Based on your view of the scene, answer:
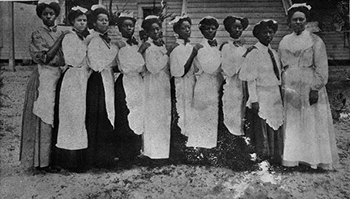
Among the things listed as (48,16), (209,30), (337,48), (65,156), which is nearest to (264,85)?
(209,30)

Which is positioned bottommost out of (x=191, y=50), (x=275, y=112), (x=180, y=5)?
(x=275, y=112)

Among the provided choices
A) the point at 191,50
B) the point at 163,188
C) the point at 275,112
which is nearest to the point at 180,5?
the point at 191,50

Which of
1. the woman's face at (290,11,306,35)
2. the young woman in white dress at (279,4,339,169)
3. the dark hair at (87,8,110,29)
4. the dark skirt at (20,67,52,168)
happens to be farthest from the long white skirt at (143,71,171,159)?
the woman's face at (290,11,306,35)

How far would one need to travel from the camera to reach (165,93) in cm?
307

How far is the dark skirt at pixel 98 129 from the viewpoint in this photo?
2971 mm

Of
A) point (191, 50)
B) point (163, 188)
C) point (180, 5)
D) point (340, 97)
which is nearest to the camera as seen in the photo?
point (163, 188)

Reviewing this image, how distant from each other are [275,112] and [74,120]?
1.93 m

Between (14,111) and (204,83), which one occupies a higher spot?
(204,83)

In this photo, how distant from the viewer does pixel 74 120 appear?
9.57ft

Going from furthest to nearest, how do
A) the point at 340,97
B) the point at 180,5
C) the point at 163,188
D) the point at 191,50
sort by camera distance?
the point at 180,5 < the point at 340,97 < the point at 191,50 < the point at 163,188

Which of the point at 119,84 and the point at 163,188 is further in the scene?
the point at 119,84

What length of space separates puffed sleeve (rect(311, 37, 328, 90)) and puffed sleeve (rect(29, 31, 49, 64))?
2532mm

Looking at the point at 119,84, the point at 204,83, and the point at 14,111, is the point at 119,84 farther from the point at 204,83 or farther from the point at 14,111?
the point at 14,111

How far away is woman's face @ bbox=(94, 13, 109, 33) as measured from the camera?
2.90 meters
